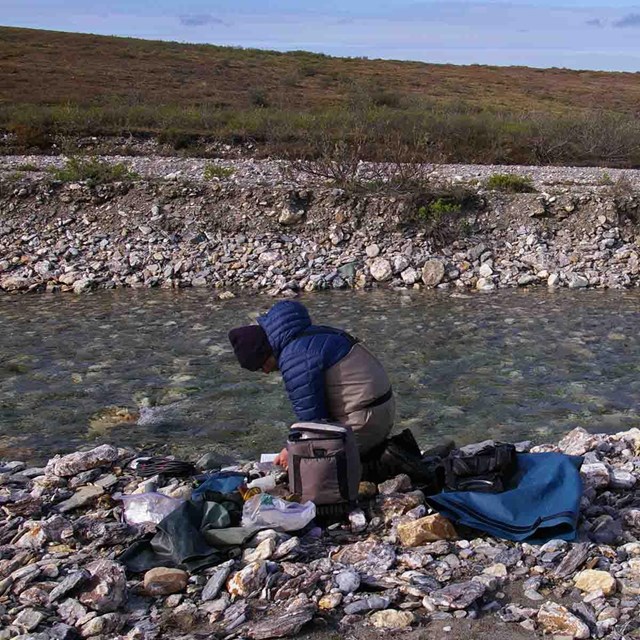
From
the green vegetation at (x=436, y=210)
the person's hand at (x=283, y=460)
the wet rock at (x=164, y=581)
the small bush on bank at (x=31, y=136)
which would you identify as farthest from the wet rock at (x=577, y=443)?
the small bush on bank at (x=31, y=136)

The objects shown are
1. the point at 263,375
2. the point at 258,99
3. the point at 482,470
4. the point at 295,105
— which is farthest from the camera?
the point at 258,99

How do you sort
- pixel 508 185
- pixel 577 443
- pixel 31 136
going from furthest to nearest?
pixel 31 136
pixel 508 185
pixel 577 443

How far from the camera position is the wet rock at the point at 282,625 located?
407cm

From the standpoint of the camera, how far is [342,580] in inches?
177

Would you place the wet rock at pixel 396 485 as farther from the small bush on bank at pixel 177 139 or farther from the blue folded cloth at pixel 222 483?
the small bush on bank at pixel 177 139

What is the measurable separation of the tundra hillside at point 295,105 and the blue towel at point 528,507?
12066 mm

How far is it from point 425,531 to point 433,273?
9949 millimetres

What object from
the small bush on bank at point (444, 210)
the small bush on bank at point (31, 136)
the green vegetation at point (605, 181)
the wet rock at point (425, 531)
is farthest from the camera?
the small bush on bank at point (31, 136)

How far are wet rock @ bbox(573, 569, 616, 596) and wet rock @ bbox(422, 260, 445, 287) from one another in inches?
399

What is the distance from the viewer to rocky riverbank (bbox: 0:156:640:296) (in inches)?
575

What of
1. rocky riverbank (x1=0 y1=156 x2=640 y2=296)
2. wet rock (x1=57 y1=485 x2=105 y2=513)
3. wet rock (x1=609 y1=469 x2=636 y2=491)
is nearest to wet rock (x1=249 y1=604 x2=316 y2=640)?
wet rock (x1=57 y1=485 x2=105 y2=513)

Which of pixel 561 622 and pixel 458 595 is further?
pixel 458 595

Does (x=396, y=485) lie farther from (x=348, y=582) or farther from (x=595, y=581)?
(x=595, y=581)

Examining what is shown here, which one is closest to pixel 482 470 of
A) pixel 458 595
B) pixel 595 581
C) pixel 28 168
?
pixel 595 581
